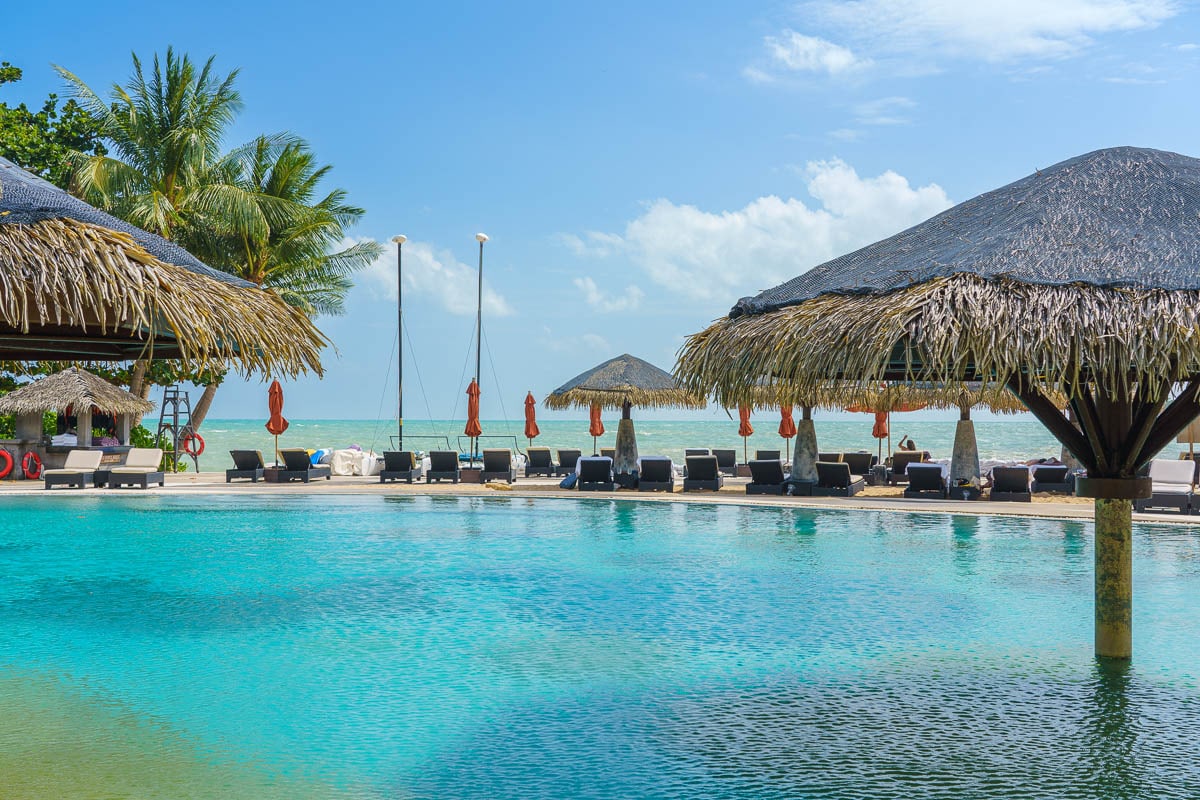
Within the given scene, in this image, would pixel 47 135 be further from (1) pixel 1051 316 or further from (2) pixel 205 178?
(1) pixel 1051 316

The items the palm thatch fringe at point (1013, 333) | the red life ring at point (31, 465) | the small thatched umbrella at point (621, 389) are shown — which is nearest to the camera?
the palm thatch fringe at point (1013, 333)

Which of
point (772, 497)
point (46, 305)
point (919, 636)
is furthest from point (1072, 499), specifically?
point (46, 305)

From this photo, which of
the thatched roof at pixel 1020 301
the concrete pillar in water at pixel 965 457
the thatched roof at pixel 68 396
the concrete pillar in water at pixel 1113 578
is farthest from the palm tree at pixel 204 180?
the concrete pillar in water at pixel 1113 578

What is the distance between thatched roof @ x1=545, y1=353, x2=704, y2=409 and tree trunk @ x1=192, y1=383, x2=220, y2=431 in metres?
10.9

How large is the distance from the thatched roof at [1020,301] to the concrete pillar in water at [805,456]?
1287 centimetres

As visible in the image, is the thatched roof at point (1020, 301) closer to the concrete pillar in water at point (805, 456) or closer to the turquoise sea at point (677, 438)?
the concrete pillar in water at point (805, 456)

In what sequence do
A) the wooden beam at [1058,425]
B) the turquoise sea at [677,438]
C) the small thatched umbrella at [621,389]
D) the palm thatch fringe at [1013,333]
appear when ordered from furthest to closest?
the turquoise sea at [677,438]
the small thatched umbrella at [621,389]
the wooden beam at [1058,425]
the palm thatch fringe at [1013,333]

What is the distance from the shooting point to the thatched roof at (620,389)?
2242 centimetres

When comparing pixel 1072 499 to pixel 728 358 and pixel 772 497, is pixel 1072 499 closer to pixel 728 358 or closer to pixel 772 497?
pixel 772 497

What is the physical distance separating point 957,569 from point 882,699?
5319mm

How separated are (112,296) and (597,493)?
15.2 meters

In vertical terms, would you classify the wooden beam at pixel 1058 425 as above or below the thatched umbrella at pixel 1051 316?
below

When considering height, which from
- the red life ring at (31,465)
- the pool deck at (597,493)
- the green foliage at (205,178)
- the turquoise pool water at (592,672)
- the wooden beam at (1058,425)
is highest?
the green foliage at (205,178)

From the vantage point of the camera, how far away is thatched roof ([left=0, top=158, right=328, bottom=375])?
4613mm
